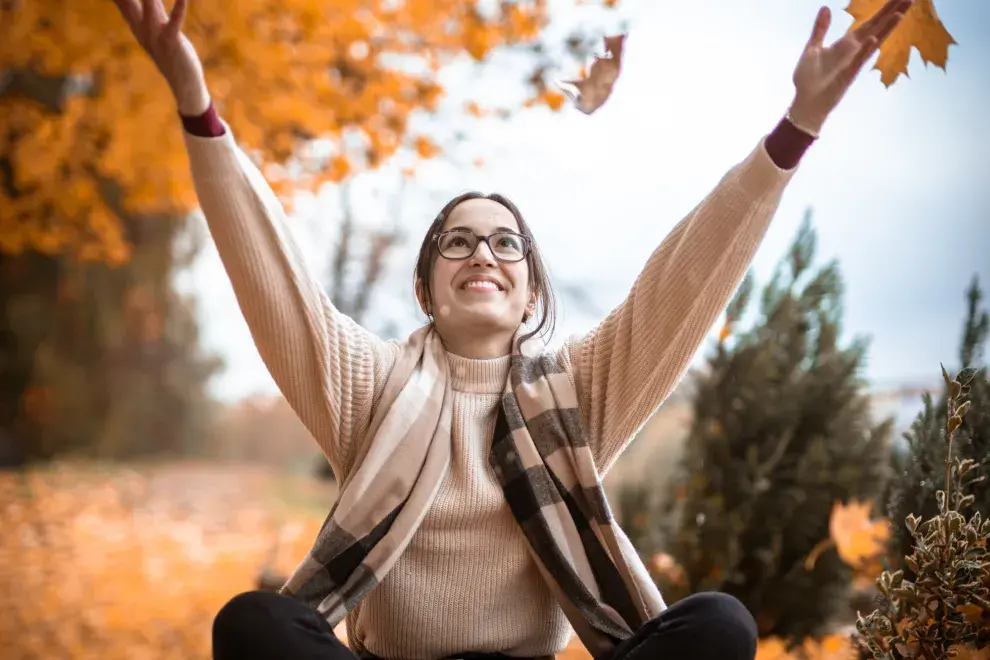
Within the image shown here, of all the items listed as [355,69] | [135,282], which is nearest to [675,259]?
[355,69]

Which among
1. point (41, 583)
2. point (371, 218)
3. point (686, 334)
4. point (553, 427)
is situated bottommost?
point (41, 583)

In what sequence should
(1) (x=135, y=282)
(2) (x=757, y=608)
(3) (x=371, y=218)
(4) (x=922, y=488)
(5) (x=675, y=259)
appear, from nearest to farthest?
(5) (x=675, y=259), (4) (x=922, y=488), (2) (x=757, y=608), (3) (x=371, y=218), (1) (x=135, y=282)

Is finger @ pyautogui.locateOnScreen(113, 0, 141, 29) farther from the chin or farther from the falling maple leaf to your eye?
the falling maple leaf

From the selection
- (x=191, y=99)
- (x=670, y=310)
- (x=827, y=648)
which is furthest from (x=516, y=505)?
(x=827, y=648)

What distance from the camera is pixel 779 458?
247 cm

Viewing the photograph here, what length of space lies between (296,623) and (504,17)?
7.30 ft

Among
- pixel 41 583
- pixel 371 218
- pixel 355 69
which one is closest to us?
pixel 355 69

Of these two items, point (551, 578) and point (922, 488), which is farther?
point (922, 488)

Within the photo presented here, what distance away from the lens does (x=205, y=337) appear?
641cm

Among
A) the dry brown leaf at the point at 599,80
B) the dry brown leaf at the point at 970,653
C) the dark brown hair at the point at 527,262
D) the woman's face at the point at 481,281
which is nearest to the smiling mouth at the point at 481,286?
the woman's face at the point at 481,281

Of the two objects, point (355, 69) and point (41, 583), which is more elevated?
point (355, 69)

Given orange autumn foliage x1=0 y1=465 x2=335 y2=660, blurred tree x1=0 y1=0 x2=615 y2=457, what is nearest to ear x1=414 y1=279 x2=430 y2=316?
blurred tree x1=0 y1=0 x2=615 y2=457

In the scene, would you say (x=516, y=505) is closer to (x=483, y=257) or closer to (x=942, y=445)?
(x=483, y=257)

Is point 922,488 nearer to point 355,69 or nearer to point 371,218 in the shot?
point 355,69
